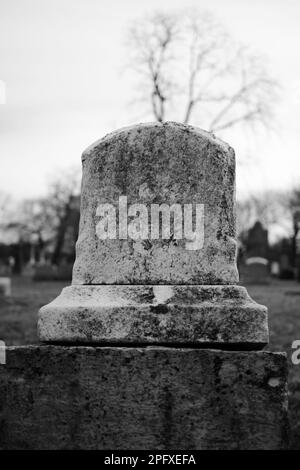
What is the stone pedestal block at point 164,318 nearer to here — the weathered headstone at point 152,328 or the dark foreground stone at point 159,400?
the weathered headstone at point 152,328

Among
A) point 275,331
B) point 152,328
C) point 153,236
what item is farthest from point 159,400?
point 275,331

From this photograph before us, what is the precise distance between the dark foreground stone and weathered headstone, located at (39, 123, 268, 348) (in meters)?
0.23

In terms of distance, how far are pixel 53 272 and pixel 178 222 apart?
31599mm

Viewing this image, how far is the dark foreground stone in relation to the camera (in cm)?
241

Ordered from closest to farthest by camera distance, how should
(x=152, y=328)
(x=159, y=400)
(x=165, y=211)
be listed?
1. (x=159, y=400)
2. (x=152, y=328)
3. (x=165, y=211)

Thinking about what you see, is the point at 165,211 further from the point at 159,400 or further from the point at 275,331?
the point at 275,331

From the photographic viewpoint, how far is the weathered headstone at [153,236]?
8.90 ft

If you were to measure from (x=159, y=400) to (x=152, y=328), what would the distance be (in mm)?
333

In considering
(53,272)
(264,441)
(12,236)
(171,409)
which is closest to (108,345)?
(171,409)

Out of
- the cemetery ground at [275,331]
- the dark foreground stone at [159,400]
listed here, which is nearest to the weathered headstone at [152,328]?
the dark foreground stone at [159,400]

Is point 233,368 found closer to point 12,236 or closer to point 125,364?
point 125,364

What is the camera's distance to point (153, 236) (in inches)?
112

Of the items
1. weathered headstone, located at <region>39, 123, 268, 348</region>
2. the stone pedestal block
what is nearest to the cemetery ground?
the stone pedestal block

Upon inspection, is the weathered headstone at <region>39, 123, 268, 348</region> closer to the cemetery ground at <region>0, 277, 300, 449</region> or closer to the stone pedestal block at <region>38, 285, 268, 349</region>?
the stone pedestal block at <region>38, 285, 268, 349</region>
